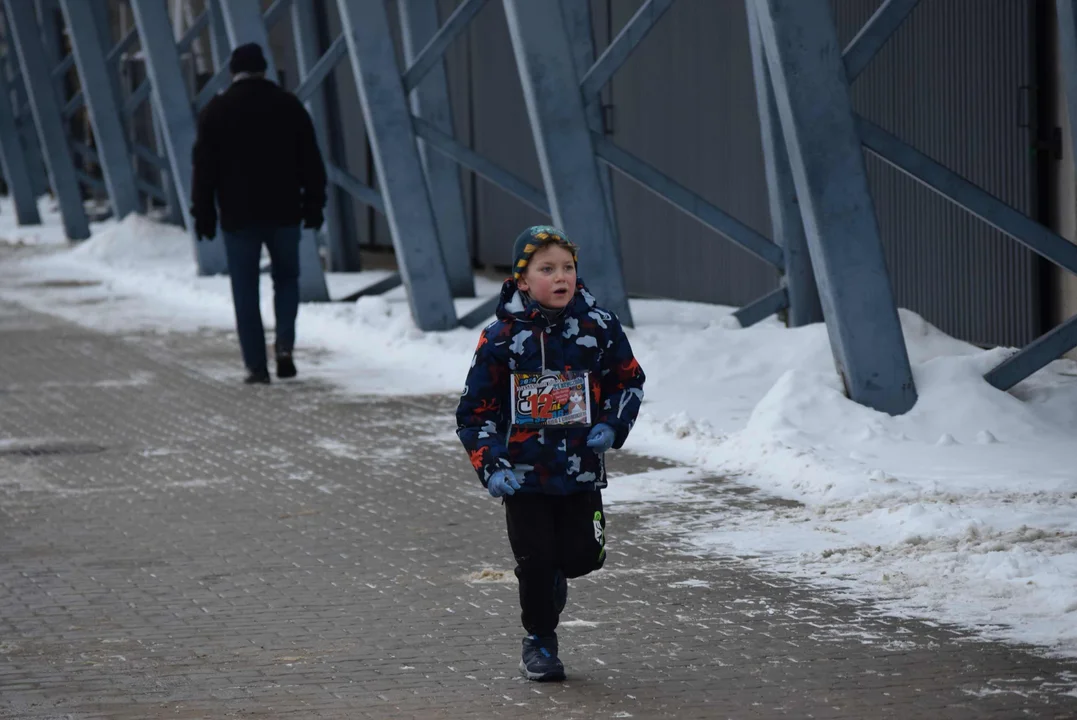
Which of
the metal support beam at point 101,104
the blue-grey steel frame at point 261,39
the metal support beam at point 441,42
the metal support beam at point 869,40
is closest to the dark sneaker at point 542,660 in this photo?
the metal support beam at point 869,40

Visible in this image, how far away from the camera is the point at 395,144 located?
1390 centimetres

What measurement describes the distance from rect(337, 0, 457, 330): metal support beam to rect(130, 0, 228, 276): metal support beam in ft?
20.9

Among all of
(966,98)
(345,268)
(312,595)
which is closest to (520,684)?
(312,595)

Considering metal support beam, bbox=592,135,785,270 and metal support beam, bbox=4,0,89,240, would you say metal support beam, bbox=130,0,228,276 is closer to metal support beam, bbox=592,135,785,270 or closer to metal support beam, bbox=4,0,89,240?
metal support beam, bbox=4,0,89,240

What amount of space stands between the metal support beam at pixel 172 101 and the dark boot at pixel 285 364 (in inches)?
320

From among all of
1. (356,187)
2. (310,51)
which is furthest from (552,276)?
(310,51)

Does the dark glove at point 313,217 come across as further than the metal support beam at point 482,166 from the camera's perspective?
No

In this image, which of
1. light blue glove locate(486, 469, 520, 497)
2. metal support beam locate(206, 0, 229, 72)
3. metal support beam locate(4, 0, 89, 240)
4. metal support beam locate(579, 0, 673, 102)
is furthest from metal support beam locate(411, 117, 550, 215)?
metal support beam locate(4, 0, 89, 240)

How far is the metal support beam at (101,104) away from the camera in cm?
2452

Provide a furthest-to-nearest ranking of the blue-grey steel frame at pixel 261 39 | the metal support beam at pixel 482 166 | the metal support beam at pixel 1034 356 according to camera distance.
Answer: the blue-grey steel frame at pixel 261 39 → the metal support beam at pixel 482 166 → the metal support beam at pixel 1034 356

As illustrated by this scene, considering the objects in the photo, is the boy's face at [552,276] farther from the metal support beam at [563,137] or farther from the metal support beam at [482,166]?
the metal support beam at [482,166]

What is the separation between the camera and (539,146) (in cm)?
1227

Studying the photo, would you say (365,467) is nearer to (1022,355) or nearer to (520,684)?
(1022,355)

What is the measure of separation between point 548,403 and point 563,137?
7.19 m
